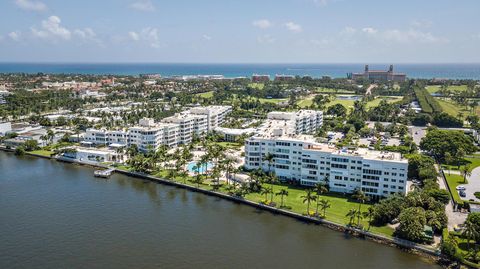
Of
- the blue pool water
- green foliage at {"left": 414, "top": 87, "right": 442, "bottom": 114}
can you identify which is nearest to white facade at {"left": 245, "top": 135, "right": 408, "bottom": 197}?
the blue pool water

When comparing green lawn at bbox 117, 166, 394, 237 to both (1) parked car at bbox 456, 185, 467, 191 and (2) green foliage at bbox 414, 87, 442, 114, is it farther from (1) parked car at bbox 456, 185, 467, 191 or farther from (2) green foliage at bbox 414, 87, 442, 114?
(2) green foliage at bbox 414, 87, 442, 114

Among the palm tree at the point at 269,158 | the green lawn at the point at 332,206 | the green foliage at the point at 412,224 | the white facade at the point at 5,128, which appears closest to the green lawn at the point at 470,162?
the green lawn at the point at 332,206

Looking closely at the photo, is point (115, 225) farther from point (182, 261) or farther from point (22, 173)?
point (22, 173)

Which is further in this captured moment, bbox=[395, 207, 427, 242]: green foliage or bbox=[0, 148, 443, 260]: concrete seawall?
bbox=[395, 207, 427, 242]: green foliage

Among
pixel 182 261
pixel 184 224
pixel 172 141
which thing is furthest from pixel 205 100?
pixel 182 261

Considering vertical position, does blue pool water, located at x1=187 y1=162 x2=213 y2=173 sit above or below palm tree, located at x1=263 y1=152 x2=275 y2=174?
below

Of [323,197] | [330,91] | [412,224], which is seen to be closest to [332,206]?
[323,197]

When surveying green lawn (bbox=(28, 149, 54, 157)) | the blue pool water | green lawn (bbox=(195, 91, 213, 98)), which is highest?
green lawn (bbox=(195, 91, 213, 98))
